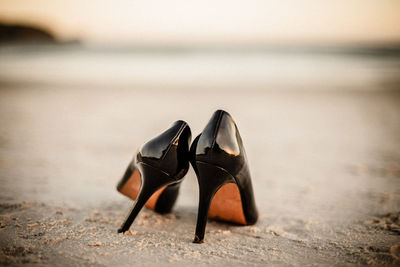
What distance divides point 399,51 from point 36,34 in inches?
1053

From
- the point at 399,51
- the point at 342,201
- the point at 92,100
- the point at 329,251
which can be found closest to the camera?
the point at 329,251

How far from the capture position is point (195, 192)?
7.89 feet

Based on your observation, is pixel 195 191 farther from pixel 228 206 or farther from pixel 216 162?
pixel 216 162

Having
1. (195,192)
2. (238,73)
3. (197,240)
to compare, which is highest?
(238,73)

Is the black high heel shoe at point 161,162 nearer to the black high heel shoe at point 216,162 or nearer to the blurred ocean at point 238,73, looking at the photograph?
the black high heel shoe at point 216,162

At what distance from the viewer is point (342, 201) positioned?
218cm

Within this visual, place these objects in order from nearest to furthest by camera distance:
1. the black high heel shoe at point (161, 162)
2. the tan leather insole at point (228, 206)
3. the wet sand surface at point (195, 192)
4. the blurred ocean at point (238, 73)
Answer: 1. the wet sand surface at point (195, 192)
2. the black high heel shoe at point (161, 162)
3. the tan leather insole at point (228, 206)
4. the blurred ocean at point (238, 73)

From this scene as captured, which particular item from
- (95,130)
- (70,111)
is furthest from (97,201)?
(70,111)

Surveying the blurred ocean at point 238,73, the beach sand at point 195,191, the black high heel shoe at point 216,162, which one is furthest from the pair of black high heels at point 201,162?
the blurred ocean at point 238,73

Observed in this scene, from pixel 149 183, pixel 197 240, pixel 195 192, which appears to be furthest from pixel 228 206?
pixel 195 192

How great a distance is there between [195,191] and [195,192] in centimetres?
2

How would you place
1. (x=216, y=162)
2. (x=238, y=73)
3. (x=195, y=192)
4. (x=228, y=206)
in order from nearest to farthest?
(x=216, y=162) < (x=228, y=206) < (x=195, y=192) < (x=238, y=73)

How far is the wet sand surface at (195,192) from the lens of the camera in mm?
1354

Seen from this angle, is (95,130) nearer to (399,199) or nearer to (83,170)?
(83,170)
